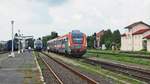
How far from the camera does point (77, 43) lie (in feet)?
177

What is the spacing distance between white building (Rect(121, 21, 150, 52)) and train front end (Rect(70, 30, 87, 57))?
3833 centimetres

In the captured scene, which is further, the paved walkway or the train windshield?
the train windshield

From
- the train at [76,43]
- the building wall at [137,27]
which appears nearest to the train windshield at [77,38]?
the train at [76,43]

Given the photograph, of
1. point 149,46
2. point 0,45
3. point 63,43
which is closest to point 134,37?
point 149,46

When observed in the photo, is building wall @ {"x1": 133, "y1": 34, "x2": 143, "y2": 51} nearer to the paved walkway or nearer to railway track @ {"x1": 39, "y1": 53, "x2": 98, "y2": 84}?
the paved walkway

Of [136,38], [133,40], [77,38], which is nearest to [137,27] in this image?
[133,40]

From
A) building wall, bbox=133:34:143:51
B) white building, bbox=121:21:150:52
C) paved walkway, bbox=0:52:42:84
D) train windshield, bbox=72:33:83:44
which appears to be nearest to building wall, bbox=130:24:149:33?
white building, bbox=121:21:150:52

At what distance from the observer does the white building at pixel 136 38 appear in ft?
331

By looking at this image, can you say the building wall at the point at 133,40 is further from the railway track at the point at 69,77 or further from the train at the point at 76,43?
the railway track at the point at 69,77

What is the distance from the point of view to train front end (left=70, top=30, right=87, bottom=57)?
53.3m

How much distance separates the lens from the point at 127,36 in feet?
389

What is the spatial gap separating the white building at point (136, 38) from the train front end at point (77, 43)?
38.3 m

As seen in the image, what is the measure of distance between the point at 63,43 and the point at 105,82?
38842mm

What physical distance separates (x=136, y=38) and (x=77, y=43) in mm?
56938
